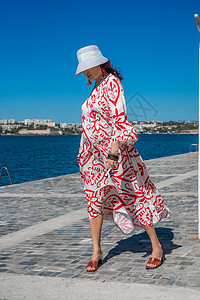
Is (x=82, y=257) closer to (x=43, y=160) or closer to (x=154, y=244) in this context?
(x=154, y=244)

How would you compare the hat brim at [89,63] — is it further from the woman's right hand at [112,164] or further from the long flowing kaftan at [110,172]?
the woman's right hand at [112,164]

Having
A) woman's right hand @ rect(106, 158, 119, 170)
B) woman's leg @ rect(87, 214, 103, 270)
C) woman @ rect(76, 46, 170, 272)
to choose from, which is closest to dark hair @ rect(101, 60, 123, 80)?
woman @ rect(76, 46, 170, 272)

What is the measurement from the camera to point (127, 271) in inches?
158

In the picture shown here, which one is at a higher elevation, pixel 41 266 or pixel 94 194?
pixel 94 194

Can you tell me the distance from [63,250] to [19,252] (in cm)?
48

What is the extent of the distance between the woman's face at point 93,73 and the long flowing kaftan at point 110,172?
Answer: 0.10m

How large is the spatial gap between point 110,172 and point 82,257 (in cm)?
114

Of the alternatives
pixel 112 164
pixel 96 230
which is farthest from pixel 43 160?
pixel 112 164

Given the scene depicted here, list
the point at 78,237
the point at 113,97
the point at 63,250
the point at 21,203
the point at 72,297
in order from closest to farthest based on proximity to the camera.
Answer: the point at 72,297 → the point at 113,97 → the point at 63,250 → the point at 78,237 → the point at 21,203

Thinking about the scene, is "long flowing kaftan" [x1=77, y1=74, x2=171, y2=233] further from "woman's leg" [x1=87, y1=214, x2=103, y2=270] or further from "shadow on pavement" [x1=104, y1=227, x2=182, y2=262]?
"shadow on pavement" [x1=104, y1=227, x2=182, y2=262]

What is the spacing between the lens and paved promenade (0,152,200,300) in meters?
3.54

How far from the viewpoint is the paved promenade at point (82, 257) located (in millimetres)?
3539

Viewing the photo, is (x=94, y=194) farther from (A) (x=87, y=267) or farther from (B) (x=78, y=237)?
(B) (x=78, y=237)

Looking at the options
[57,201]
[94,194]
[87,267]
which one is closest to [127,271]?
[87,267]
